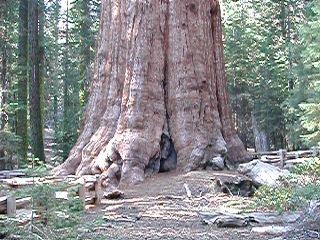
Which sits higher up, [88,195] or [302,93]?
[302,93]

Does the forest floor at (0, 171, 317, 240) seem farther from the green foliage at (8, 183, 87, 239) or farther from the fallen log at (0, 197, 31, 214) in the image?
the fallen log at (0, 197, 31, 214)

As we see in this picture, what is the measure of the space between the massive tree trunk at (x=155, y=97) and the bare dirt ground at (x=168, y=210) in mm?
918

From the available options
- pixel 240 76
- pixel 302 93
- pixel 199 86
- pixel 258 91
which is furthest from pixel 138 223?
pixel 240 76

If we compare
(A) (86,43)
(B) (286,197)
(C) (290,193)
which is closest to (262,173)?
(C) (290,193)

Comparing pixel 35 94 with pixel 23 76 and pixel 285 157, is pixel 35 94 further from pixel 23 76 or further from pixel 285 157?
pixel 285 157

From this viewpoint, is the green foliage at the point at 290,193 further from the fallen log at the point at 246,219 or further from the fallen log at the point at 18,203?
the fallen log at the point at 18,203

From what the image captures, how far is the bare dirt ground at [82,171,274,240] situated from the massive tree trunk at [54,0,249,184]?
0.92 meters

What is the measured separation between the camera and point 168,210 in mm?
9297

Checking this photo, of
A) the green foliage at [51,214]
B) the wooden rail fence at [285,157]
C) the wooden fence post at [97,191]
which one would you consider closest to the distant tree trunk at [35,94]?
the wooden rail fence at [285,157]

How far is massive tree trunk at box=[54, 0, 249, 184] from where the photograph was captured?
1326cm

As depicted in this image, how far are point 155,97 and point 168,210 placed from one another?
5.04 metres

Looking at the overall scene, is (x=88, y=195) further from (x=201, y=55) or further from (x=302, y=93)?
(x=302, y=93)

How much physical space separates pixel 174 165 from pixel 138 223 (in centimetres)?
574

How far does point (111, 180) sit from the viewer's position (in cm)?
1247
